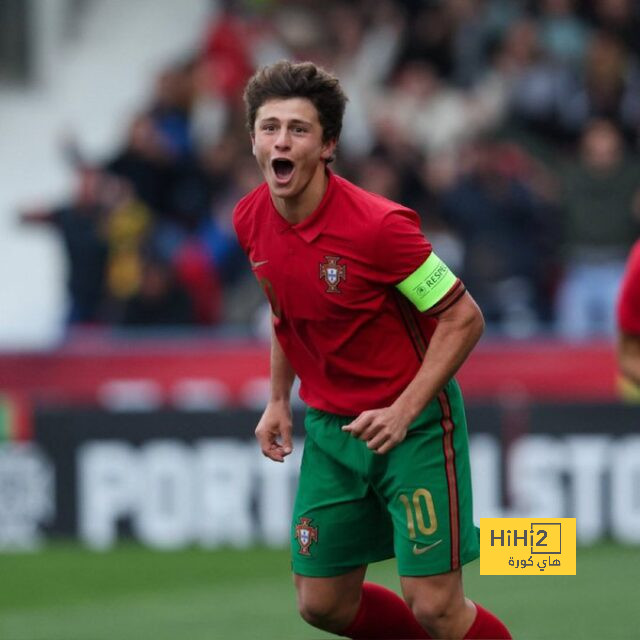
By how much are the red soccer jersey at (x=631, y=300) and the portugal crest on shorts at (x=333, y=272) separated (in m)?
1.64

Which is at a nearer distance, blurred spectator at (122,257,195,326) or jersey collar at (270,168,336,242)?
jersey collar at (270,168,336,242)

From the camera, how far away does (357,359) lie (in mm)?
5543

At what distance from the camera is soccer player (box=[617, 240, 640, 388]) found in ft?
21.8

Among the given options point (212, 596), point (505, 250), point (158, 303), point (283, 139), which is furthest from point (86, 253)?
point (283, 139)

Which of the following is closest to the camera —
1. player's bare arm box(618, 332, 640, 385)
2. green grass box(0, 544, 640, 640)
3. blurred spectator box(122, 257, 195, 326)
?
player's bare arm box(618, 332, 640, 385)

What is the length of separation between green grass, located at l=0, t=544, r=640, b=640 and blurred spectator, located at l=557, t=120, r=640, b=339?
8.01 feet

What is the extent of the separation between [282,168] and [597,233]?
7.49 metres

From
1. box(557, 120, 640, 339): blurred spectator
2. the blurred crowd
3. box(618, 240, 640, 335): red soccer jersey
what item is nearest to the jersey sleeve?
box(618, 240, 640, 335): red soccer jersey

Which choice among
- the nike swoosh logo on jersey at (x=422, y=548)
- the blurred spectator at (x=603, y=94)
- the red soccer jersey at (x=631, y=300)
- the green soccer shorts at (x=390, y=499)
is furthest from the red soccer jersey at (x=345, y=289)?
the blurred spectator at (x=603, y=94)

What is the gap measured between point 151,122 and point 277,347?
8528 millimetres

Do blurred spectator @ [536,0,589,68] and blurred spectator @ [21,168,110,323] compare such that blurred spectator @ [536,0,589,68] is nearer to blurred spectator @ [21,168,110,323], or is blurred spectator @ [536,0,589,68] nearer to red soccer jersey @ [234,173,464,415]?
blurred spectator @ [21,168,110,323]

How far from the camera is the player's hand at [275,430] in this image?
5918 mm

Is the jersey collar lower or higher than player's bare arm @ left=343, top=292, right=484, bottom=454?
higher

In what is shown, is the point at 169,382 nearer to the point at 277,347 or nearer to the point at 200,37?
the point at 200,37
